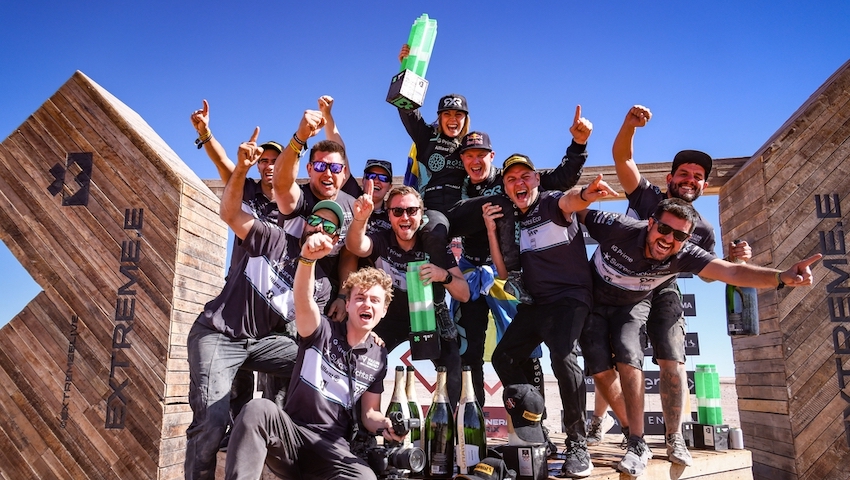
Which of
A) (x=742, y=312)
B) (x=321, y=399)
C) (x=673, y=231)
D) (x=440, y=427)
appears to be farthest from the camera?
(x=742, y=312)

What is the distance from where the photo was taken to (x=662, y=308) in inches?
177

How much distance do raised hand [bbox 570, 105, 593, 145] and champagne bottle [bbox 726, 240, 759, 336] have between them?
1.96 meters

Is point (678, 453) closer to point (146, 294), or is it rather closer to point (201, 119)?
point (201, 119)

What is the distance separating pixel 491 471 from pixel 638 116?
266 centimetres

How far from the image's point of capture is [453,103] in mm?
5059

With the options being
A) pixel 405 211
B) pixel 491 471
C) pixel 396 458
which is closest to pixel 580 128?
pixel 405 211

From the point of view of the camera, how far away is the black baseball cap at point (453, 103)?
5043 millimetres

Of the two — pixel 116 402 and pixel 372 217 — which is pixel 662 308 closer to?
pixel 372 217

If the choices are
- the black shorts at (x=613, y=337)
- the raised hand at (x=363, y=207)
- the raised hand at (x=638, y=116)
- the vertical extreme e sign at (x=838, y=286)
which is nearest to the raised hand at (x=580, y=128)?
the raised hand at (x=638, y=116)

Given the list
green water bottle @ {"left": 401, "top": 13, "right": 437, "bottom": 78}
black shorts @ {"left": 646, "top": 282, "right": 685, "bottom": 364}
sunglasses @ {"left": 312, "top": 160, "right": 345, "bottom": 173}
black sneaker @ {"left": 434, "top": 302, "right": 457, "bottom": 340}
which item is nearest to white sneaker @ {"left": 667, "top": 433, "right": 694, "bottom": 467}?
black shorts @ {"left": 646, "top": 282, "right": 685, "bottom": 364}

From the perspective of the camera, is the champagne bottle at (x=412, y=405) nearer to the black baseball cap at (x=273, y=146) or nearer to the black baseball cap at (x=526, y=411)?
the black baseball cap at (x=526, y=411)

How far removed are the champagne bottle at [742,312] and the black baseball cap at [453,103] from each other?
278cm

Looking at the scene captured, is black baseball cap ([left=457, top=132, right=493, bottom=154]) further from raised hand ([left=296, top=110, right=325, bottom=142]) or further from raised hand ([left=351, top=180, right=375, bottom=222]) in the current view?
raised hand ([left=296, top=110, right=325, bottom=142])

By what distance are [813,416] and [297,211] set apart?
5114mm
